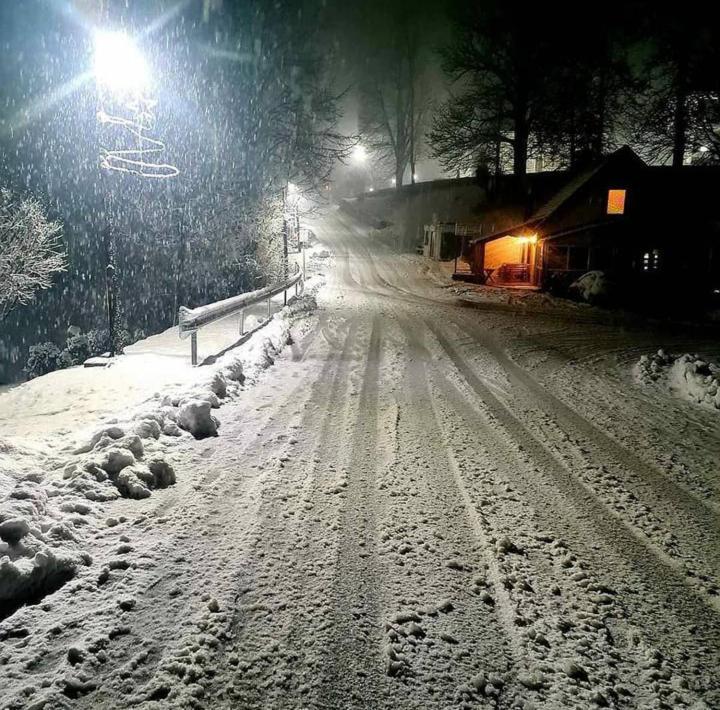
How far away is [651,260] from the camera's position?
90.5 ft

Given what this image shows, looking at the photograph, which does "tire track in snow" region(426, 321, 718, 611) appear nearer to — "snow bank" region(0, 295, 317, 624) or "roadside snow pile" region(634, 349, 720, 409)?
"roadside snow pile" region(634, 349, 720, 409)

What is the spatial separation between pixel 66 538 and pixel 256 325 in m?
10.7

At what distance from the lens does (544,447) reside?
619cm

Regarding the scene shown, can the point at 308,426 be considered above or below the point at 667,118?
below

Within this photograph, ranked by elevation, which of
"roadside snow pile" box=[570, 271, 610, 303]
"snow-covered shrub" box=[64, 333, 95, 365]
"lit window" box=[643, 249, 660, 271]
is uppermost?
"lit window" box=[643, 249, 660, 271]

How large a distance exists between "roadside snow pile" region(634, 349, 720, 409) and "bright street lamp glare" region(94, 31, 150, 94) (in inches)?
441

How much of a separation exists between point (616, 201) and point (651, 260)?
4248 millimetres

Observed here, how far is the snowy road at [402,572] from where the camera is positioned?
274 cm

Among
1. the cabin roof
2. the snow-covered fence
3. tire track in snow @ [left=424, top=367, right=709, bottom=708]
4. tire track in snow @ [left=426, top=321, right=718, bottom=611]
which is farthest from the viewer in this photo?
the cabin roof

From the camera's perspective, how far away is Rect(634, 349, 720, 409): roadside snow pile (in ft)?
27.2

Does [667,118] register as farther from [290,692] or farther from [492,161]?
[290,692]

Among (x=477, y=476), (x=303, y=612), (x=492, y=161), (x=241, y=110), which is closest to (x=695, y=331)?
(x=477, y=476)

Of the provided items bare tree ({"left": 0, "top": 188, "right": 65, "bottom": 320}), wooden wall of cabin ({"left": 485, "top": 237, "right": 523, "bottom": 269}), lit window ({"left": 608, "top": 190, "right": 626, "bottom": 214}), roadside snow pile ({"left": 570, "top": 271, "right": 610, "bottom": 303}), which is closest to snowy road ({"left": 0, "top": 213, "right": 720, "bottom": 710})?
bare tree ({"left": 0, "top": 188, "right": 65, "bottom": 320})

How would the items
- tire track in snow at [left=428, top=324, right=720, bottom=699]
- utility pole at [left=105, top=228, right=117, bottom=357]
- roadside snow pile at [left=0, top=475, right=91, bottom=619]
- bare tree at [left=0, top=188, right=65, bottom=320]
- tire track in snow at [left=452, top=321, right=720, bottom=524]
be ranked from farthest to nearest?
1. bare tree at [left=0, top=188, right=65, bottom=320]
2. utility pole at [left=105, top=228, right=117, bottom=357]
3. tire track in snow at [left=452, top=321, right=720, bottom=524]
4. roadside snow pile at [left=0, top=475, right=91, bottom=619]
5. tire track in snow at [left=428, top=324, right=720, bottom=699]
